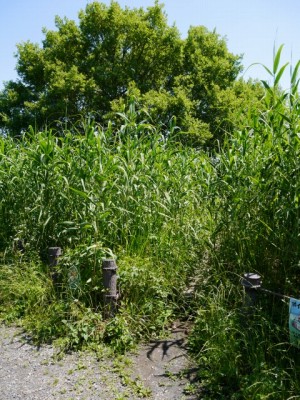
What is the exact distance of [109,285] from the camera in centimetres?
327

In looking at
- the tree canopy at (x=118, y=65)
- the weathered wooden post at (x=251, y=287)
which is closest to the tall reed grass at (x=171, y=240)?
the weathered wooden post at (x=251, y=287)

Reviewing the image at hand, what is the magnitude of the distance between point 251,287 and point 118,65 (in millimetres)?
14302

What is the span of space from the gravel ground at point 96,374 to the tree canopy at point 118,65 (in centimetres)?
1277

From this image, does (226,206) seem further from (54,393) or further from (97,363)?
(54,393)

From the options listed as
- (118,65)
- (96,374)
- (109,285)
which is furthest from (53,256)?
(118,65)

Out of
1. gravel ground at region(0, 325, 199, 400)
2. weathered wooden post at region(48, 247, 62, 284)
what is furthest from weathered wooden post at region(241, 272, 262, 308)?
weathered wooden post at region(48, 247, 62, 284)

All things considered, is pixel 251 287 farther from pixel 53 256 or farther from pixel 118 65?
pixel 118 65

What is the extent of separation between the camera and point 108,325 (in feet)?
10.4

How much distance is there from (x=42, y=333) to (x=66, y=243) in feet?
3.50

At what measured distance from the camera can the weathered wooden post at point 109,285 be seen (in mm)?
3266

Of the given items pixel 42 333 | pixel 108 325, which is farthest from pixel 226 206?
pixel 42 333

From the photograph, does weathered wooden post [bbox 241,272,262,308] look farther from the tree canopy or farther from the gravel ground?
the tree canopy

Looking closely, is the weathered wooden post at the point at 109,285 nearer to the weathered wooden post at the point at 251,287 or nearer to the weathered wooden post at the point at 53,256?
the weathered wooden post at the point at 53,256

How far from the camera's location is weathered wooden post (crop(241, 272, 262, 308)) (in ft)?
8.77
